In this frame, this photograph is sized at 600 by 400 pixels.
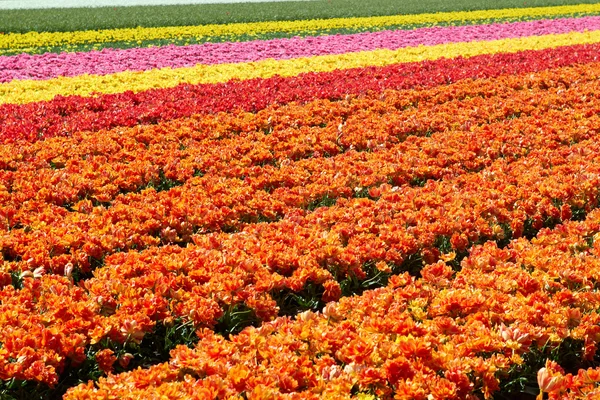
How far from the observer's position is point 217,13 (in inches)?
1169

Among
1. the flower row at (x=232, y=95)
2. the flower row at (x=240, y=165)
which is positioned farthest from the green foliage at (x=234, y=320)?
the flower row at (x=232, y=95)

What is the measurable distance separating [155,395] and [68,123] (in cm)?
634

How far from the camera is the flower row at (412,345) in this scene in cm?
326

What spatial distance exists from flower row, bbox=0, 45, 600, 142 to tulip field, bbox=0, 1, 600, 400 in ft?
0.19

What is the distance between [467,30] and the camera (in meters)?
26.0

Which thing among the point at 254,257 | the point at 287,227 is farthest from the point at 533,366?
the point at 287,227

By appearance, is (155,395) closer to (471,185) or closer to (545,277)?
(545,277)

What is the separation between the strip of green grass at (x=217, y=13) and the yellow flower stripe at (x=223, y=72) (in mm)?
11812

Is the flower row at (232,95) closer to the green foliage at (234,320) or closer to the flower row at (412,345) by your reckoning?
the green foliage at (234,320)

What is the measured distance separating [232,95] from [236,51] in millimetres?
9497

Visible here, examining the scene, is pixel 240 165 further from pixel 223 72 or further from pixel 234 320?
pixel 223 72

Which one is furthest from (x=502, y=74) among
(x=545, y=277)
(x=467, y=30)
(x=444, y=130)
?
(x=467, y=30)

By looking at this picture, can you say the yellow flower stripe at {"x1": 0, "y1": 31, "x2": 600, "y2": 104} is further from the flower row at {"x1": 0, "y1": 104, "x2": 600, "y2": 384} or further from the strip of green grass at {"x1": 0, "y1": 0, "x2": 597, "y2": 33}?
the strip of green grass at {"x1": 0, "y1": 0, "x2": 597, "y2": 33}

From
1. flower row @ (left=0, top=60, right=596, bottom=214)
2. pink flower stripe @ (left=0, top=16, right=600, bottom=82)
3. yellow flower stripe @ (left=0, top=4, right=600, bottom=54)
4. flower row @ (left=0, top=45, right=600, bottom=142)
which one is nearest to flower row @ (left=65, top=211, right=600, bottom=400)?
flower row @ (left=0, top=60, right=596, bottom=214)
